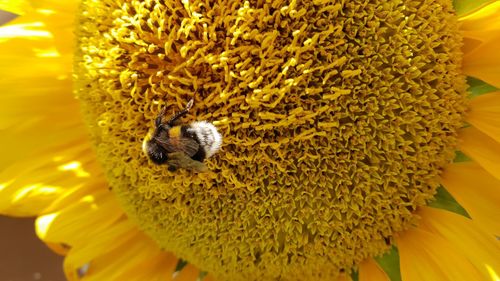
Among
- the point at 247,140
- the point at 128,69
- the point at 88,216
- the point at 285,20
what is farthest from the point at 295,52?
the point at 88,216

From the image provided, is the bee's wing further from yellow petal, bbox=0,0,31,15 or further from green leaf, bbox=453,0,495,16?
yellow petal, bbox=0,0,31,15

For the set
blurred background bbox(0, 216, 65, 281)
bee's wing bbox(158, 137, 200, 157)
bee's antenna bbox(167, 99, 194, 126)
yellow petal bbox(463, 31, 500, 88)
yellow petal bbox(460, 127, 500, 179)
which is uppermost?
yellow petal bbox(463, 31, 500, 88)

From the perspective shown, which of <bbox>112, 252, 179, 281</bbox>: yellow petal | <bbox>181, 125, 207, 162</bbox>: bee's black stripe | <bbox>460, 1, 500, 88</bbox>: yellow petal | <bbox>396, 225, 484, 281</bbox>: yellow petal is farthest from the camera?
<bbox>112, 252, 179, 281</bbox>: yellow petal

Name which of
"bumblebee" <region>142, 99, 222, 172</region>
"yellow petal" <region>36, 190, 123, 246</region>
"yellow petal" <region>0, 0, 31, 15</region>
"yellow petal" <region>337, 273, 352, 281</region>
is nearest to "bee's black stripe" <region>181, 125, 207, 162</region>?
"bumblebee" <region>142, 99, 222, 172</region>

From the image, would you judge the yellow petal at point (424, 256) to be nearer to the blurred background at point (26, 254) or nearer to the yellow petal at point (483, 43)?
the yellow petal at point (483, 43)

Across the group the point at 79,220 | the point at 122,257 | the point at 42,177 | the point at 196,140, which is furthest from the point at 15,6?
the point at 196,140

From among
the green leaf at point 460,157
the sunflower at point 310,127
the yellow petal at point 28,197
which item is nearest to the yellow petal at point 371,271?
the sunflower at point 310,127
